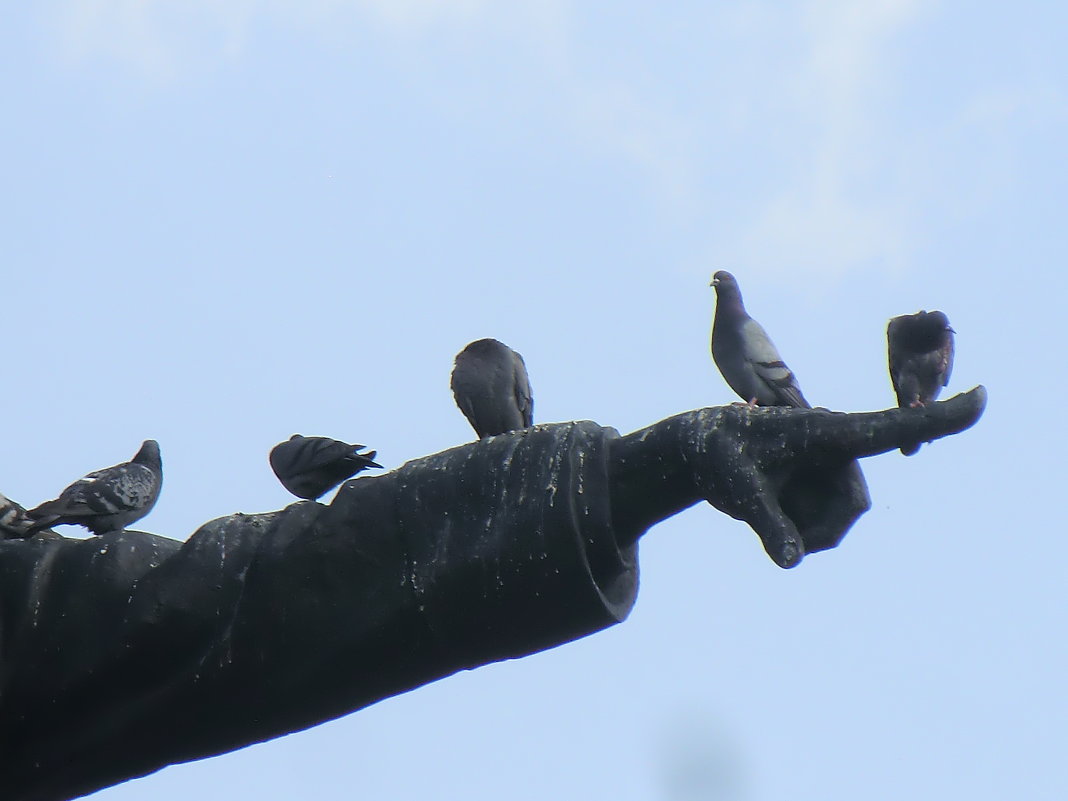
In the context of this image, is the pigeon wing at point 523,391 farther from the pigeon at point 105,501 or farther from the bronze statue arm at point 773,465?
the bronze statue arm at point 773,465

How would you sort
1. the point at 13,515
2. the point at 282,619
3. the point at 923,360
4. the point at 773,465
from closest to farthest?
the point at 773,465 < the point at 282,619 < the point at 923,360 < the point at 13,515

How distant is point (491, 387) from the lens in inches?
305

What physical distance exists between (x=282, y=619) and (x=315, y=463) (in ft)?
11.9

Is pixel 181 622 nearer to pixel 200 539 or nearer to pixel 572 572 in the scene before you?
pixel 200 539

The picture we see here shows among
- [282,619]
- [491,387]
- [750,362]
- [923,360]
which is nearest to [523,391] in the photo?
[491,387]

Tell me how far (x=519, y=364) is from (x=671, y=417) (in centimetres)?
352

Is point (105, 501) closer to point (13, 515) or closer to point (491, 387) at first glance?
point (13, 515)

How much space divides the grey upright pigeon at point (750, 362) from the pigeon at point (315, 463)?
5.82 feet

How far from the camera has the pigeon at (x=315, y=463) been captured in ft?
26.8

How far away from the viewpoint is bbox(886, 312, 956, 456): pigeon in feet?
18.0

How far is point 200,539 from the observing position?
4.75m

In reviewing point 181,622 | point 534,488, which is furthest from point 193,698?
point 534,488

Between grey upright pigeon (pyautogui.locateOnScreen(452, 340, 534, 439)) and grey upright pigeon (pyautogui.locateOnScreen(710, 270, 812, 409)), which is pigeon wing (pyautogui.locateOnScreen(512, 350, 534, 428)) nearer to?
grey upright pigeon (pyautogui.locateOnScreen(452, 340, 534, 439))

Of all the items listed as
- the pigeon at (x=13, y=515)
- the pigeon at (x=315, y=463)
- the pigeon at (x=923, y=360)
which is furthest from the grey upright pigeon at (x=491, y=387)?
the pigeon at (x=923, y=360)
